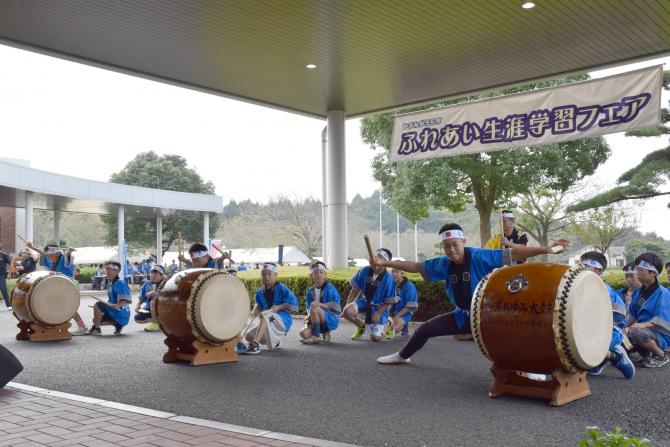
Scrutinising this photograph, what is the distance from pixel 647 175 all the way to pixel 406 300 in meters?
6.73

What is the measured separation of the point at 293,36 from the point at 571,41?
4159mm

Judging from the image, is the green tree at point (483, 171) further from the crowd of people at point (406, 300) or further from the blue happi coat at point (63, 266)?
the blue happi coat at point (63, 266)

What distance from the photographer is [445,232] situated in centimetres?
565

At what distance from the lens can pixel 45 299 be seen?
903 centimetres

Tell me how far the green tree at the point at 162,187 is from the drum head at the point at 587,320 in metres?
30.9

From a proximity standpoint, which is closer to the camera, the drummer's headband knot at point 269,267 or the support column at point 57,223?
the drummer's headband knot at point 269,267

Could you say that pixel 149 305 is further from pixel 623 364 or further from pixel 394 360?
pixel 623 364

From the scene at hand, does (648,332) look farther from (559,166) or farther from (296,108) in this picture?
(559,166)

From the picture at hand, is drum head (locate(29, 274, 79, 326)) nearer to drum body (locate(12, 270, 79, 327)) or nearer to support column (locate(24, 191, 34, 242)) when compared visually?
drum body (locate(12, 270, 79, 327))

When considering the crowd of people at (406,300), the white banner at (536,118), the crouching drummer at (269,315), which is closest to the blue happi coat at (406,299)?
the crowd of people at (406,300)

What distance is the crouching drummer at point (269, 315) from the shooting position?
24.6 ft

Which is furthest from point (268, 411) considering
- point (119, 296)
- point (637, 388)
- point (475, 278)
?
point (119, 296)

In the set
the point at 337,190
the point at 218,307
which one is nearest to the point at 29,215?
the point at 337,190

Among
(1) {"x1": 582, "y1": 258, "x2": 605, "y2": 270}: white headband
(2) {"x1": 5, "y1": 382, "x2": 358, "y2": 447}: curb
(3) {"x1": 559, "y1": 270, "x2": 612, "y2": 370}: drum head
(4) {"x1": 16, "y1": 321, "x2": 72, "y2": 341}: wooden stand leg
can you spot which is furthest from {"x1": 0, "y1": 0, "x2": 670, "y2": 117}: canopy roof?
(2) {"x1": 5, "y1": 382, "x2": 358, "y2": 447}: curb
